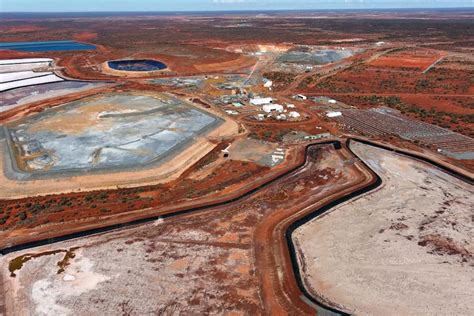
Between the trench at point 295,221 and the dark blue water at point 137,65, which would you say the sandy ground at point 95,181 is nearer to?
the trench at point 295,221

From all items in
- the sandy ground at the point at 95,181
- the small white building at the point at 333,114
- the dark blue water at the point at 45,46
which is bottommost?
Result: the dark blue water at the point at 45,46

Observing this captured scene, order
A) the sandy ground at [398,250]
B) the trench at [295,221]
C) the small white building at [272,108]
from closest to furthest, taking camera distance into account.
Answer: the sandy ground at [398,250], the trench at [295,221], the small white building at [272,108]

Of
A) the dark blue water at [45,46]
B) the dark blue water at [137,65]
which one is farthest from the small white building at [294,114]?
the dark blue water at [45,46]

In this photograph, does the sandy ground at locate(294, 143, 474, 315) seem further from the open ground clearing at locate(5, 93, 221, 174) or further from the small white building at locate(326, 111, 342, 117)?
the open ground clearing at locate(5, 93, 221, 174)

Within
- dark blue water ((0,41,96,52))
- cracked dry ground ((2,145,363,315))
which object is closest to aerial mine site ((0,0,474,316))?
cracked dry ground ((2,145,363,315))

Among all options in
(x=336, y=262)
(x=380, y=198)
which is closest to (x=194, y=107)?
(x=380, y=198)

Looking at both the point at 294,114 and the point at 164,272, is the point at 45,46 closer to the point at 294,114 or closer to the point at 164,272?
the point at 294,114
